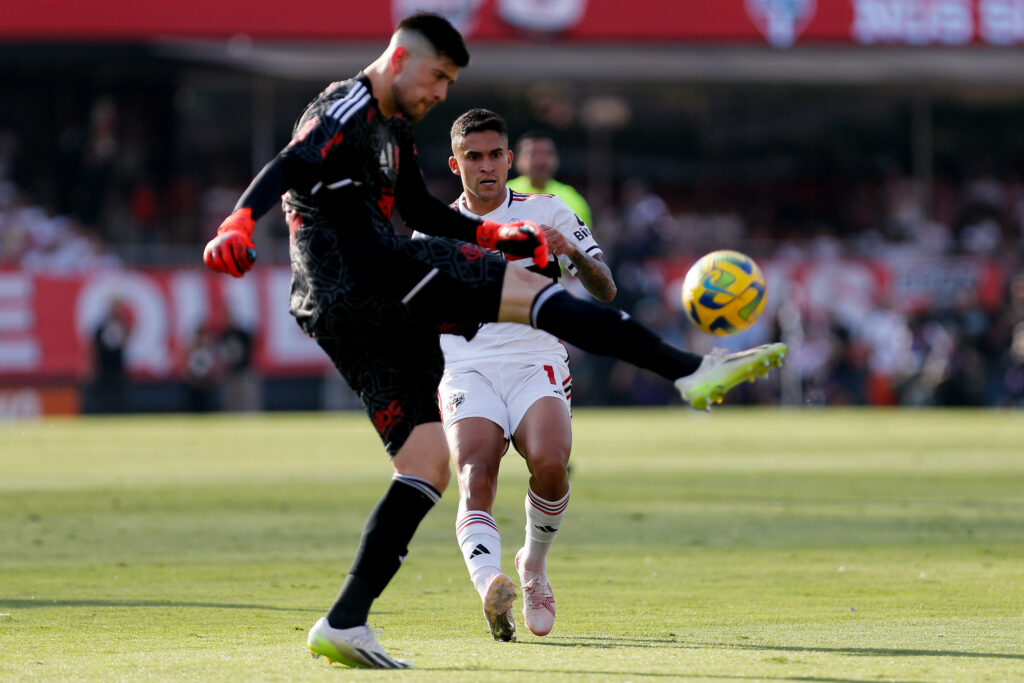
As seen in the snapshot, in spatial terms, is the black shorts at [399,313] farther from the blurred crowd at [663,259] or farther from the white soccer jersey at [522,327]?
the blurred crowd at [663,259]

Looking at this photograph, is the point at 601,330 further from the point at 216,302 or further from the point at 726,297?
the point at 216,302

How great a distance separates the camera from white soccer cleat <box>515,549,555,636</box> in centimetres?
682

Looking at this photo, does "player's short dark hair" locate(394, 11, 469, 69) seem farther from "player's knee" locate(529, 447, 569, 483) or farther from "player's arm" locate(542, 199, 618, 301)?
"player's knee" locate(529, 447, 569, 483)

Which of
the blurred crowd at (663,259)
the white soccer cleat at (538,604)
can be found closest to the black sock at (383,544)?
the white soccer cleat at (538,604)

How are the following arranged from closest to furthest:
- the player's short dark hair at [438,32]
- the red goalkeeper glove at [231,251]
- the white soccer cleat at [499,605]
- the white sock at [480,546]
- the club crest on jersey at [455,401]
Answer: the red goalkeeper glove at [231,251], the player's short dark hair at [438,32], the white soccer cleat at [499,605], the white sock at [480,546], the club crest on jersey at [455,401]

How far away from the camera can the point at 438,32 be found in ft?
19.0

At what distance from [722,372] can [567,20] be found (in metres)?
29.4

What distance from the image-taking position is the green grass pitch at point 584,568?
19.5 feet

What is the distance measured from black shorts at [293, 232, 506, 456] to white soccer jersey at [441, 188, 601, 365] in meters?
1.70

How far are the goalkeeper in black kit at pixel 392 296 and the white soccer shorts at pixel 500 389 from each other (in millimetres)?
1422

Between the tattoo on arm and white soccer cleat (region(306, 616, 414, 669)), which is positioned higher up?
the tattoo on arm

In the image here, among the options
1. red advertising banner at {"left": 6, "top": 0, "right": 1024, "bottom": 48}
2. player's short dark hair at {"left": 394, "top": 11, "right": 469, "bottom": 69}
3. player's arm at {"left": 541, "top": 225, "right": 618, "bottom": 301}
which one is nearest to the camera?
player's short dark hair at {"left": 394, "top": 11, "right": 469, "bottom": 69}

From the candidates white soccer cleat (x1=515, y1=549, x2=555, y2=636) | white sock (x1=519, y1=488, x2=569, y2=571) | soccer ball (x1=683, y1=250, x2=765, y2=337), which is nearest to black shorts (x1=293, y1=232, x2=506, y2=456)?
white soccer cleat (x1=515, y1=549, x2=555, y2=636)

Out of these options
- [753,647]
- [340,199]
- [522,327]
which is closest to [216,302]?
Answer: [522,327]
